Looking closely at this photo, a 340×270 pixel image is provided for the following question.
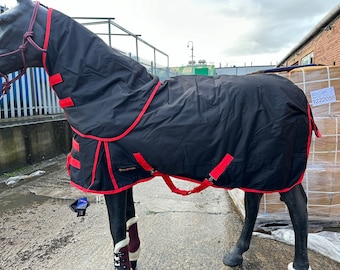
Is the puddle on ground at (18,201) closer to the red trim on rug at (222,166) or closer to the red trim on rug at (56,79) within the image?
the red trim on rug at (56,79)

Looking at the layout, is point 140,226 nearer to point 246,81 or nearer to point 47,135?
point 246,81

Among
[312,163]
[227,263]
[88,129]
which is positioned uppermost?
[88,129]

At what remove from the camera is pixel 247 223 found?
2.22 metres

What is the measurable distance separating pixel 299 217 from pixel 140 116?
1.18 m

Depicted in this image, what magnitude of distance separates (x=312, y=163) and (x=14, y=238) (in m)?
2.68

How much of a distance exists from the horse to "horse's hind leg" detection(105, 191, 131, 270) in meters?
0.01

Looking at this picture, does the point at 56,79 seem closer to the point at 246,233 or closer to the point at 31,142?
the point at 246,233

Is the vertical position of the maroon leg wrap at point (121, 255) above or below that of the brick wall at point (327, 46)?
below

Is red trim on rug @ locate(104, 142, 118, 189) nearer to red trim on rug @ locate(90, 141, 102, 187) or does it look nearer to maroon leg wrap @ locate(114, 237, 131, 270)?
red trim on rug @ locate(90, 141, 102, 187)

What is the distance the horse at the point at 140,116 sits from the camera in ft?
5.07

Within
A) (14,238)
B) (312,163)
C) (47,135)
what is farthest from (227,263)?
(47,135)

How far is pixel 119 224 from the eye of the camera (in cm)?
172

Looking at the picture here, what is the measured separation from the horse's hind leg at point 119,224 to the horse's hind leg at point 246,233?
31.3 inches


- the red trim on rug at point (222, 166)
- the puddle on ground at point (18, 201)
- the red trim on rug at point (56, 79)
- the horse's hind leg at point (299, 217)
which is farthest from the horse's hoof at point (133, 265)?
the puddle on ground at point (18, 201)
